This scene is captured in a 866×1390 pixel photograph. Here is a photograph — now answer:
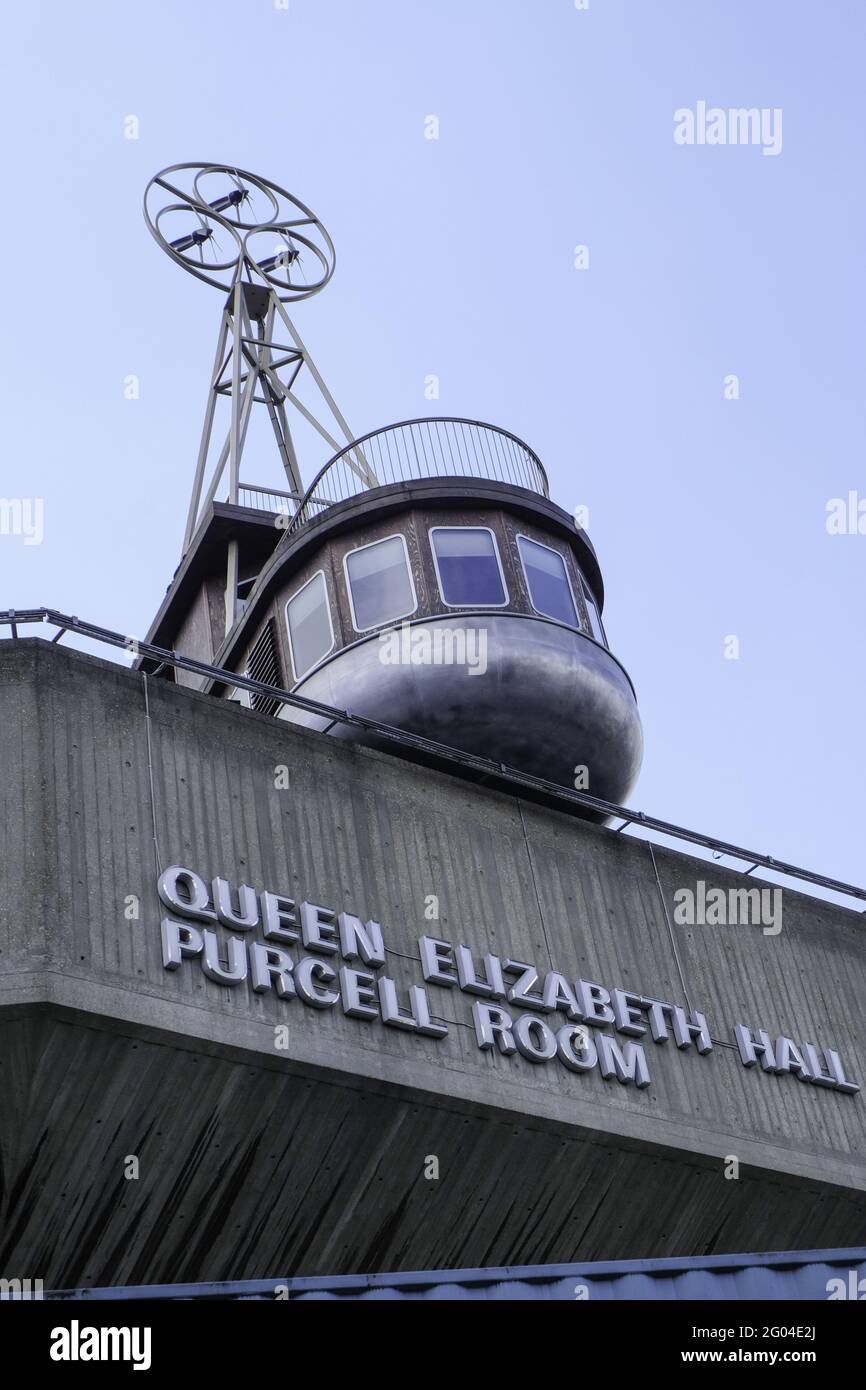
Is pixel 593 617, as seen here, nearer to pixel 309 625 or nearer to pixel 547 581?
pixel 547 581

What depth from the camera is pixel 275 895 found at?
1808 centimetres

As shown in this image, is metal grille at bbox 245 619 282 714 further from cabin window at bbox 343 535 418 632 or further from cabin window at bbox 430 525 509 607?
cabin window at bbox 430 525 509 607

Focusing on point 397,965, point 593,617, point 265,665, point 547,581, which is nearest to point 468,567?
Answer: point 547,581

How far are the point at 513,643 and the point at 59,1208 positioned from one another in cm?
868

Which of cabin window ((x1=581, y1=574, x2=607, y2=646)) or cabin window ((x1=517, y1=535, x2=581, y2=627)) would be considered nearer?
cabin window ((x1=517, y1=535, x2=581, y2=627))

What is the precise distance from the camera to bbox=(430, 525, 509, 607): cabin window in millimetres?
22844

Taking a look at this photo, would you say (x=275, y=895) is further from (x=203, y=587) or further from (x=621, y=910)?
(x=203, y=587)

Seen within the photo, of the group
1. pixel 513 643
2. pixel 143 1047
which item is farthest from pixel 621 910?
pixel 143 1047

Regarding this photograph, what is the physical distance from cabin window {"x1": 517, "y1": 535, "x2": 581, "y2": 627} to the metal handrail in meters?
2.28

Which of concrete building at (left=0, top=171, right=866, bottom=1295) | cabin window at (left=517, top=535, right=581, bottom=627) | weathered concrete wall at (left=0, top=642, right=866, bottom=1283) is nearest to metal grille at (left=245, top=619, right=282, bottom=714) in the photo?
concrete building at (left=0, top=171, right=866, bottom=1295)

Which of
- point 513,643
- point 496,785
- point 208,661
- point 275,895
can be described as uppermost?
point 208,661

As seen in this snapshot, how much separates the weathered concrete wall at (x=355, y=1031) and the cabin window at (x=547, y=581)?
10.3 feet

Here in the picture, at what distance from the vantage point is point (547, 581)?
23.7m

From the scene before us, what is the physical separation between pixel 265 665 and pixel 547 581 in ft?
12.8
